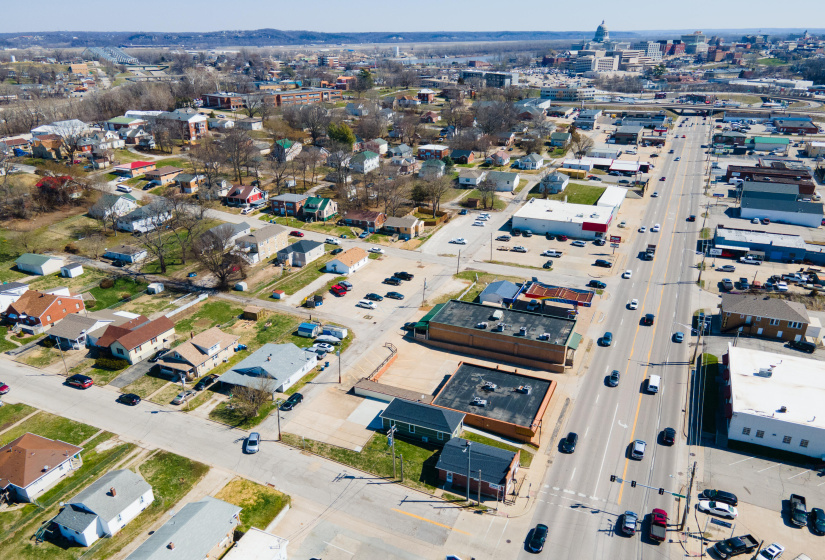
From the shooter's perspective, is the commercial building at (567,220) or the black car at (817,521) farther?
the commercial building at (567,220)

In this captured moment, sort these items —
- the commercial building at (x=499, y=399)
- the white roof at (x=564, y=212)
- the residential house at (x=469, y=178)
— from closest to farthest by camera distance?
1. the commercial building at (x=499, y=399)
2. the white roof at (x=564, y=212)
3. the residential house at (x=469, y=178)

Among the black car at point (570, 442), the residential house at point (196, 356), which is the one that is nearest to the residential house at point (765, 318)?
the black car at point (570, 442)

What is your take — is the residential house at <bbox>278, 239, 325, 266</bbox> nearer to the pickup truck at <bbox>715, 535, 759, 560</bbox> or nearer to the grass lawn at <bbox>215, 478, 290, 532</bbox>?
the grass lawn at <bbox>215, 478, 290, 532</bbox>

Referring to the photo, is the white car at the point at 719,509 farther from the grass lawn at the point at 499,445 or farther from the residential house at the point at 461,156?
the residential house at the point at 461,156

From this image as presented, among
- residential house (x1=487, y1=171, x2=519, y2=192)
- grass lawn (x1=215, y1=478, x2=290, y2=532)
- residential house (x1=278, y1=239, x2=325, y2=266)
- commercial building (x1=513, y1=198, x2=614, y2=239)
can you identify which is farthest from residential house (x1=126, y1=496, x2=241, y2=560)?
residential house (x1=487, y1=171, x2=519, y2=192)

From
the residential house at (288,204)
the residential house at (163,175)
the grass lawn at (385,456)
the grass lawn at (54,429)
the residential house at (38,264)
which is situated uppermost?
the residential house at (163,175)
